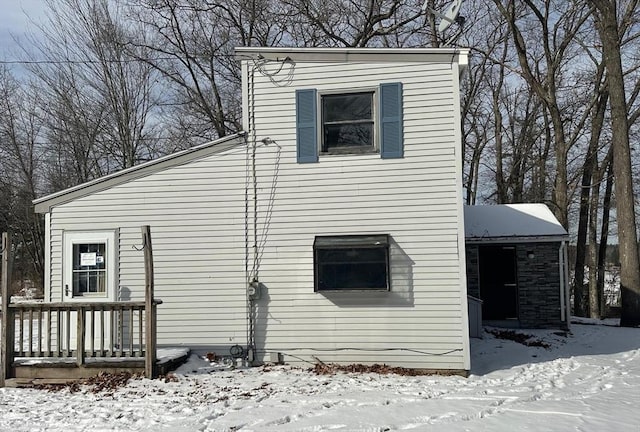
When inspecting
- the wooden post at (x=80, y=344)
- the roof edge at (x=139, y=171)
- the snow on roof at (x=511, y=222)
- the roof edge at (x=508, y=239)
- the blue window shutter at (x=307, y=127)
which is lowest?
the wooden post at (x=80, y=344)

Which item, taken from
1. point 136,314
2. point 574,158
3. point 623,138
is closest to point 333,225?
point 136,314

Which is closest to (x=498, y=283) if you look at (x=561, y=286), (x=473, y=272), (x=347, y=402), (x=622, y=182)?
(x=473, y=272)

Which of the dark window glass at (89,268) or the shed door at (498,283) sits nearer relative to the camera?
the dark window glass at (89,268)

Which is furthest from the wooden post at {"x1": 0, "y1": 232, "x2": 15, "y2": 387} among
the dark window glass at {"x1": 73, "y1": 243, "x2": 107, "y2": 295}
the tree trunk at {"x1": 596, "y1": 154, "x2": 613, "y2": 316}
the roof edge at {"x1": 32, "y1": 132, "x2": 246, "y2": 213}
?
the tree trunk at {"x1": 596, "y1": 154, "x2": 613, "y2": 316}

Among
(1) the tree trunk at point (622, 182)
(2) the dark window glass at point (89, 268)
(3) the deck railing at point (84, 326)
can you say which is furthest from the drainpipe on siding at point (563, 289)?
(2) the dark window glass at point (89, 268)

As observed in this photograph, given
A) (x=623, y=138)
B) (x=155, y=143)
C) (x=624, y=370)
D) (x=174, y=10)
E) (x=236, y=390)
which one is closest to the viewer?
(x=236, y=390)

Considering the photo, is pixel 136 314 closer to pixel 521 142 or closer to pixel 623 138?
pixel 623 138

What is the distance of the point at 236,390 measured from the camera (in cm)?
692

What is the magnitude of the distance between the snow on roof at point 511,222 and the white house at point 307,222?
496cm

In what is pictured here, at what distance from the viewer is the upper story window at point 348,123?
8461 mm

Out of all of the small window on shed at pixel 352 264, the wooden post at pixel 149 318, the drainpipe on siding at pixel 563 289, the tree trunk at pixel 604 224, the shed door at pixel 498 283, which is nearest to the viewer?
the wooden post at pixel 149 318

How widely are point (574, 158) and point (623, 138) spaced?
28.4 feet

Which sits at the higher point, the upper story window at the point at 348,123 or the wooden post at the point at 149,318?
the upper story window at the point at 348,123

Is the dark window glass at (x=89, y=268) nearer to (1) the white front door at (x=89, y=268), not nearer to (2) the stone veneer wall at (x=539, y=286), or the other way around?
(1) the white front door at (x=89, y=268)
